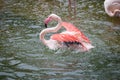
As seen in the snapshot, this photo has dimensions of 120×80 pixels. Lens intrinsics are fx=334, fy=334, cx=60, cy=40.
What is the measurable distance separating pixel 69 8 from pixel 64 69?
4972 millimetres

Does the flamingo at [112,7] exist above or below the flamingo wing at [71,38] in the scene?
above

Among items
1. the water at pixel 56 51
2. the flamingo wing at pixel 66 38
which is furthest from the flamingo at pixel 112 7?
the flamingo wing at pixel 66 38

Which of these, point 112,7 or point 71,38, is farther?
point 112,7

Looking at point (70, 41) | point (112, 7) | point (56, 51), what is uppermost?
point (112, 7)

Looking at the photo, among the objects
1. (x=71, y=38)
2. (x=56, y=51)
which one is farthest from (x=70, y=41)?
(x=56, y=51)

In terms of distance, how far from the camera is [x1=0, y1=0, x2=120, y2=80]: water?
22.7 feet

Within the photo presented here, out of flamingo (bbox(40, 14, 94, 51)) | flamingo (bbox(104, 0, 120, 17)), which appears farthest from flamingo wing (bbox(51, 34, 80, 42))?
flamingo (bbox(104, 0, 120, 17))

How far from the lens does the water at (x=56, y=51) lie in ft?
22.7

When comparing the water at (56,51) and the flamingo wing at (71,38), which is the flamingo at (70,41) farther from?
the water at (56,51)

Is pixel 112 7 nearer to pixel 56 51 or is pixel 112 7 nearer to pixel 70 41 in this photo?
pixel 70 41

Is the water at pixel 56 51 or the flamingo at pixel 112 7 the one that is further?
the flamingo at pixel 112 7

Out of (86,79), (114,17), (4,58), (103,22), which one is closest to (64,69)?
(86,79)

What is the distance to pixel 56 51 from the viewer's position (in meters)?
7.95

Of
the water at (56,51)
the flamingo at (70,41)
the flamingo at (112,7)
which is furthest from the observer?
the flamingo at (112,7)
